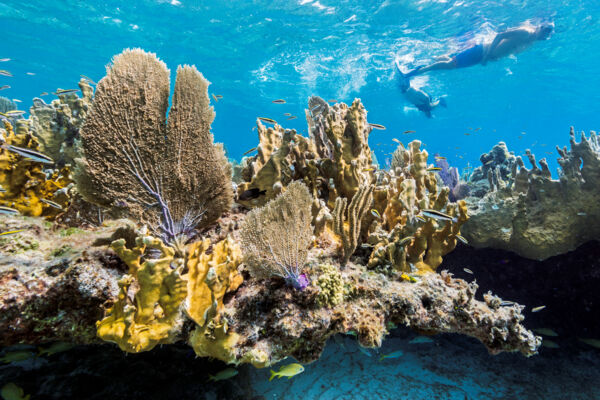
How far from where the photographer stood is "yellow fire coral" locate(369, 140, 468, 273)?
2.75 m

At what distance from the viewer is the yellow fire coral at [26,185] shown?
3127 mm

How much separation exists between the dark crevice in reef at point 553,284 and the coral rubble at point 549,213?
0.45 m

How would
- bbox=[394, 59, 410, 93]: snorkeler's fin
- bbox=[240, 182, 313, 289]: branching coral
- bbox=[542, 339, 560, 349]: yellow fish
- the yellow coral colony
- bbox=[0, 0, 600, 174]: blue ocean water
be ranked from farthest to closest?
bbox=[394, 59, 410, 93]: snorkeler's fin → bbox=[0, 0, 600, 174]: blue ocean water → bbox=[542, 339, 560, 349]: yellow fish → bbox=[240, 182, 313, 289]: branching coral → the yellow coral colony

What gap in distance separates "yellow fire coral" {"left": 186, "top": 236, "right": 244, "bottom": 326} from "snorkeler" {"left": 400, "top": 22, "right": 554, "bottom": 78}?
19809 mm

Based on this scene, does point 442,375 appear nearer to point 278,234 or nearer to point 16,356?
point 278,234

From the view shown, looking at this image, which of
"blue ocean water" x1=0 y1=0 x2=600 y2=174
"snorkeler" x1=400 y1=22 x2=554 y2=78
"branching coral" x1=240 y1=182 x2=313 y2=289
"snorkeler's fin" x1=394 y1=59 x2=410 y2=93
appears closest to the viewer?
"branching coral" x1=240 y1=182 x2=313 y2=289

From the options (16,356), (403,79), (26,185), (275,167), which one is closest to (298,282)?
(275,167)

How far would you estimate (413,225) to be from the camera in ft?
8.73

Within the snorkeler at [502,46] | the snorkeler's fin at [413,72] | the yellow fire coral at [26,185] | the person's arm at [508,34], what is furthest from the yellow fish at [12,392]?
the snorkeler's fin at [413,72]

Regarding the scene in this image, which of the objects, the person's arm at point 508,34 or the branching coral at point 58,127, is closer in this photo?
the branching coral at point 58,127

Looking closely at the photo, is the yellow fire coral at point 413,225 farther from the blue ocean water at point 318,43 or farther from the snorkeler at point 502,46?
the snorkeler at point 502,46

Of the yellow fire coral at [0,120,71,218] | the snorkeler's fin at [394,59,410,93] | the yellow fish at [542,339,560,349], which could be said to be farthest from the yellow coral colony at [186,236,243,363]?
the snorkeler's fin at [394,59,410,93]

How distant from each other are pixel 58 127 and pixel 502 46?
845 inches

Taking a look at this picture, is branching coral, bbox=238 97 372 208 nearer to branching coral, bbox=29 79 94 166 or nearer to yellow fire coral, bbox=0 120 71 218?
yellow fire coral, bbox=0 120 71 218
